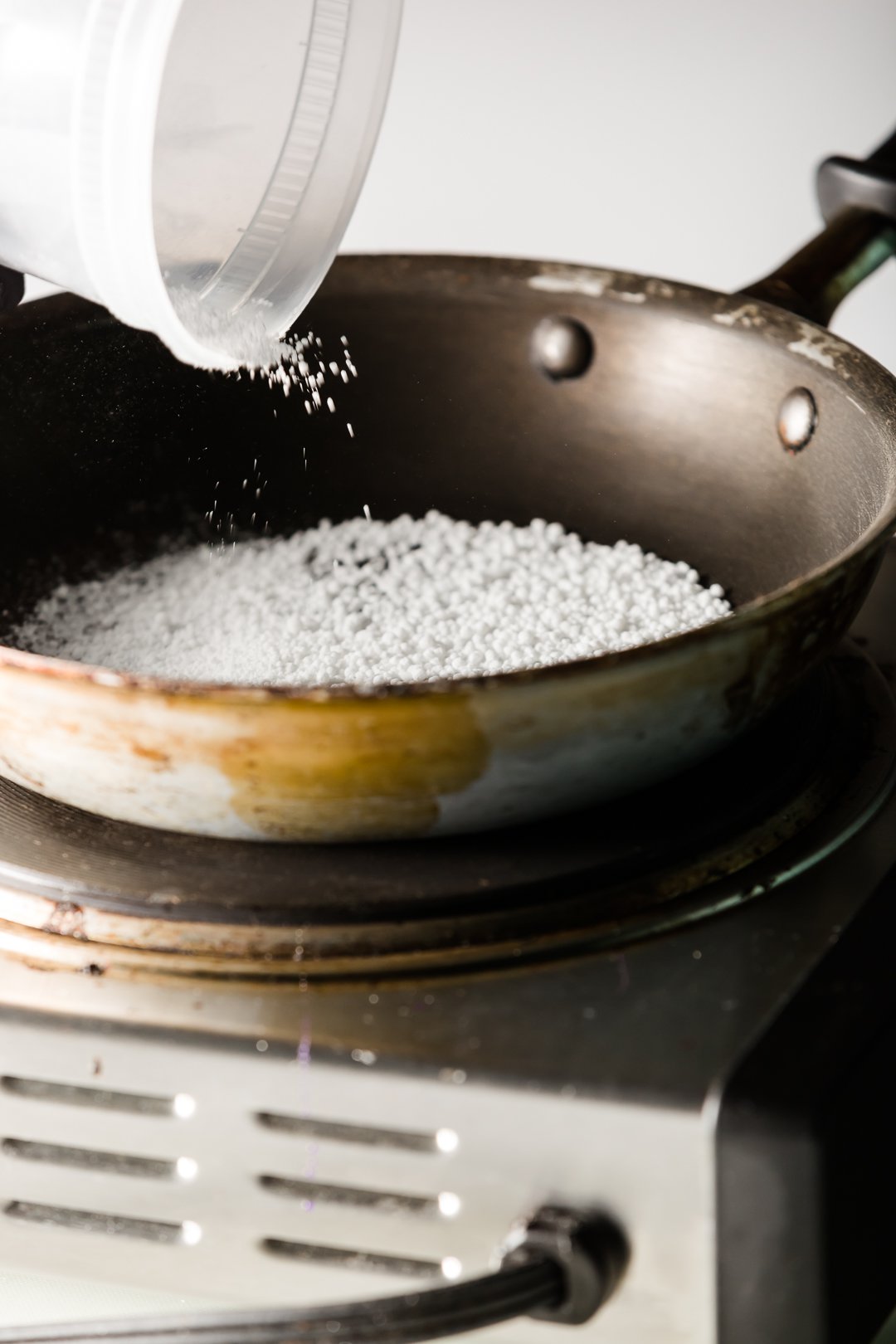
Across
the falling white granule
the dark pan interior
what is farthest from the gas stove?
the dark pan interior

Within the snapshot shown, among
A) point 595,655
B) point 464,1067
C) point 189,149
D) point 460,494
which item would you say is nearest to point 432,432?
point 460,494

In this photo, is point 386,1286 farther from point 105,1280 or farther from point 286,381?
point 286,381

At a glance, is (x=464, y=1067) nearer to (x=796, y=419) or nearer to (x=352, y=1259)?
(x=352, y=1259)

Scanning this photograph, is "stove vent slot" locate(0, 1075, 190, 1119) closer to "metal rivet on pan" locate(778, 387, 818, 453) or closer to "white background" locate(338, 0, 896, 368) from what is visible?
"metal rivet on pan" locate(778, 387, 818, 453)

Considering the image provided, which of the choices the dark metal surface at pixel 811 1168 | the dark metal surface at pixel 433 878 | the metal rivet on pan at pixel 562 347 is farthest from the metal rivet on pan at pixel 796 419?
the dark metal surface at pixel 811 1168

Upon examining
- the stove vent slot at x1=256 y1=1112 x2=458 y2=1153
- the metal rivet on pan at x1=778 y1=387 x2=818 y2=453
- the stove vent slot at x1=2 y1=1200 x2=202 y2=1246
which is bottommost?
the stove vent slot at x1=2 y1=1200 x2=202 y2=1246

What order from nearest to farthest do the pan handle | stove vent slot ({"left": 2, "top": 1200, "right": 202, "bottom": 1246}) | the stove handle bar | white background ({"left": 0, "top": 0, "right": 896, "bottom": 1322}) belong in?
the stove handle bar, stove vent slot ({"left": 2, "top": 1200, "right": 202, "bottom": 1246}), the pan handle, white background ({"left": 0, "top": 0, "right": 896, "bottom": 1322})

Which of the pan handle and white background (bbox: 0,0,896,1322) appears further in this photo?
white background (bbox: 0,0,896,1322)

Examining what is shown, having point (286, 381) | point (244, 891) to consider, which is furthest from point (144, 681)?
point (286, 381)
